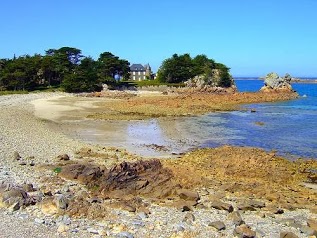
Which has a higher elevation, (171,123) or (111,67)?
(111,67)

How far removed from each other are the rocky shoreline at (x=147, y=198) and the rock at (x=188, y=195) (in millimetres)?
39

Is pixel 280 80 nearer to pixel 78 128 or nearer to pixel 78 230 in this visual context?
pixel 78 128

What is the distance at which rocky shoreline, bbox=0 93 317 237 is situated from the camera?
11547 millimetres

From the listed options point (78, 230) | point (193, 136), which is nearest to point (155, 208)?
point (78, 230)

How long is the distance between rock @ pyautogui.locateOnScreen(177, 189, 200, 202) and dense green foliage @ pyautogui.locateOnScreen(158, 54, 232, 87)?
9084 centimetres

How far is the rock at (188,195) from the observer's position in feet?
48.7

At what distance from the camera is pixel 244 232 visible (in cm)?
1134

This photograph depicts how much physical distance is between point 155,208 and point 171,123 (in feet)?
94.2

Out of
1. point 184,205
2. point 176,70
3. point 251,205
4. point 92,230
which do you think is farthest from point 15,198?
point 176,70

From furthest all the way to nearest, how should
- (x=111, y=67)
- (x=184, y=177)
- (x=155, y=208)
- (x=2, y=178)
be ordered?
(x=111, y=67) → (x=184, y=177) → (x=2, y=178) → (x=155, y=208)

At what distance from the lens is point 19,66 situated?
7975cm

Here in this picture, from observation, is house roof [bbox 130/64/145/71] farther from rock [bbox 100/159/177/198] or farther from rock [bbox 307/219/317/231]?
rock [bbox 307/219/317/231]

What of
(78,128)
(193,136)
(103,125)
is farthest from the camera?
(103,125)

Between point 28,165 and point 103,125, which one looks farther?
point 103,125
